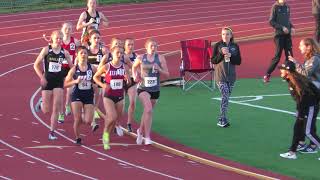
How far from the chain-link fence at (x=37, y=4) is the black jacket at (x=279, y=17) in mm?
18643

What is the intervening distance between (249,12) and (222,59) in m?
22.4

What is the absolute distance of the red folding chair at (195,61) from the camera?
66.3 ft

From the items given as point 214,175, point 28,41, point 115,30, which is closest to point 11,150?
point 214,175

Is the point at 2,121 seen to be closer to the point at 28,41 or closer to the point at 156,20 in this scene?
the point at 28,41

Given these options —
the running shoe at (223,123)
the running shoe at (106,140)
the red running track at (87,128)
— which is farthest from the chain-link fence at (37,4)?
the running shoe at (106,140)

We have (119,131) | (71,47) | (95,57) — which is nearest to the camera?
(119,131)

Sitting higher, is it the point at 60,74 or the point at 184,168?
the point at 60,74

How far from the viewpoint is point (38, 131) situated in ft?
50.2

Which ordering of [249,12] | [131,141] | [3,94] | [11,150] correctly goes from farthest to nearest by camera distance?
[249,12] → [3,94] → [131,141] → [11,150]

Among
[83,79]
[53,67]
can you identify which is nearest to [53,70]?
[53,67]

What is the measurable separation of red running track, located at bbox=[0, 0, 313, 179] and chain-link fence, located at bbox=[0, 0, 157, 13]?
→ 124 cm

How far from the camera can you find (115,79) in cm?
1395

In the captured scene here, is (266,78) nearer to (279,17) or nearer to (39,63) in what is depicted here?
(279,17)

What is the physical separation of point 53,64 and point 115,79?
5.14ft
